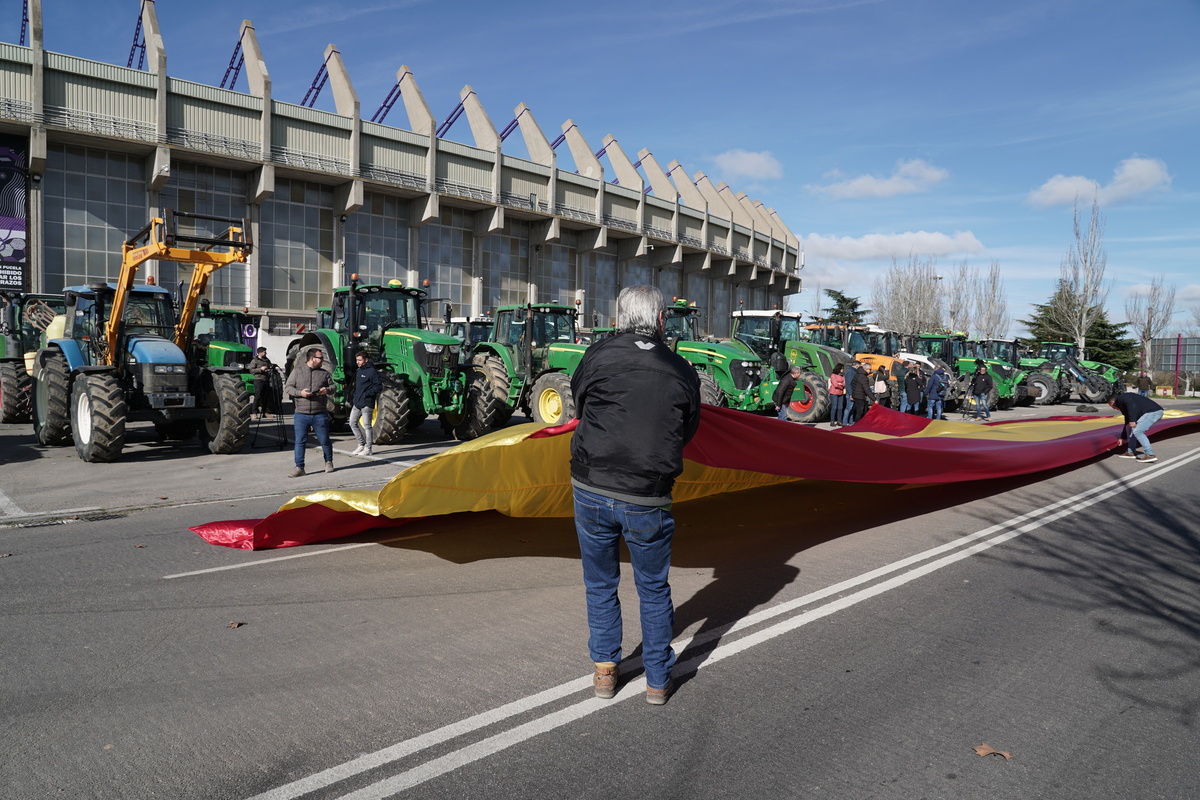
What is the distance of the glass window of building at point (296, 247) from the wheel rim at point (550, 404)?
21927mm

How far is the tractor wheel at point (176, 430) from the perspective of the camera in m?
14.2

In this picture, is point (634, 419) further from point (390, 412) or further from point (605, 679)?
point (390, 412)

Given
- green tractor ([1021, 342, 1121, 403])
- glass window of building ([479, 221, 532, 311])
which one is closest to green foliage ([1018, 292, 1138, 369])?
green tractor ([1021, 342, 1121, 403])

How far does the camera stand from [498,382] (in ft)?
51.1

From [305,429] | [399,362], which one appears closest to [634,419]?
[305,429]

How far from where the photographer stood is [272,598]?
17.6 ft

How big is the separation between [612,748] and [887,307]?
6671 centimetres

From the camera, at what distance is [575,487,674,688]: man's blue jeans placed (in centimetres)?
376

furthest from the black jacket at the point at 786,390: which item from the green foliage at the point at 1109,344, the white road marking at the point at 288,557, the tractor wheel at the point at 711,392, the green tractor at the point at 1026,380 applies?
the green foliage at the point at 1109,344

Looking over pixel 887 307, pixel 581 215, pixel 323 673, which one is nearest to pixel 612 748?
pixel 323 673

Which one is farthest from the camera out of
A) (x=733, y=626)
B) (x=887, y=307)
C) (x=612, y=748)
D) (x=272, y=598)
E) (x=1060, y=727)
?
(x=887, y=307)

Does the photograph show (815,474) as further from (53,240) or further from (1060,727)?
(53,240)

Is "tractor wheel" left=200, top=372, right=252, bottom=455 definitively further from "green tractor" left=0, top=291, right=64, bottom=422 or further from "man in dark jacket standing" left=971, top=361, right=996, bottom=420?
"man in dark jacket standing" left=971, top=361, right=996, bottom=420

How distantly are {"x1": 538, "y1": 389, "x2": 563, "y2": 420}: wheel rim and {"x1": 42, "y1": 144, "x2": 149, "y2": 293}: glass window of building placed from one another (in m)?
21.2
